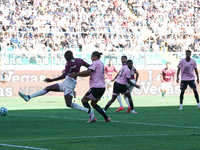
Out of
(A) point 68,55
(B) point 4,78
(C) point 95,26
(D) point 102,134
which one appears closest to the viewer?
(D) point 102,134

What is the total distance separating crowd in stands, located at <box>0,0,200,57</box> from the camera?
104 feet

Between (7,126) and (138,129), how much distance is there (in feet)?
11.0

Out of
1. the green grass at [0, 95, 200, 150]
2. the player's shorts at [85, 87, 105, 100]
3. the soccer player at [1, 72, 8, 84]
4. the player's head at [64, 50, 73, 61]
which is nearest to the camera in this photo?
the green grass at [0, 95, 200, 150]

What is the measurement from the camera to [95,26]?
3475 centimetres

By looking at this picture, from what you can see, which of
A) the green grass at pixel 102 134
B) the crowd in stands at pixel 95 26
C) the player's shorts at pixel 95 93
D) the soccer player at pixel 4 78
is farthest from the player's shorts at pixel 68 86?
the crowd in stands at pixel 95 26

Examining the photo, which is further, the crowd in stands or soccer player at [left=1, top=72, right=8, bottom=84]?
the crowd in stands

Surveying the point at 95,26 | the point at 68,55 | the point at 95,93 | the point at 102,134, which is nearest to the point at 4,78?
the point at 95,26

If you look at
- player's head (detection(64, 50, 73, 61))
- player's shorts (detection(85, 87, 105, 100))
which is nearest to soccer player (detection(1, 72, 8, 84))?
player's head (detection(64, 50, 73, 61))

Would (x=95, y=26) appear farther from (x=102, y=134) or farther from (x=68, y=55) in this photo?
(x=102, y=134)

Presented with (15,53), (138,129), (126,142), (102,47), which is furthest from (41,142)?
(102,47)

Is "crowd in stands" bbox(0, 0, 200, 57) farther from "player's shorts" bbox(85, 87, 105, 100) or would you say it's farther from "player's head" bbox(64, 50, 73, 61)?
"player's shorts" bbox(85, 87, 105, 100)

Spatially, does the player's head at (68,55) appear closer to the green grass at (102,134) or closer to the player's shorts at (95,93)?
the player's shorts at (95,93)

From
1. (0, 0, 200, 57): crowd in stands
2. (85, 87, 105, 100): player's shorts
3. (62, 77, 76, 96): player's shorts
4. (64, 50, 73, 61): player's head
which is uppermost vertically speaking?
(0, 0, 200, 57): crowd in stands

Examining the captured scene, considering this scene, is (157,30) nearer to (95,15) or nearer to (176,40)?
(176,40)
